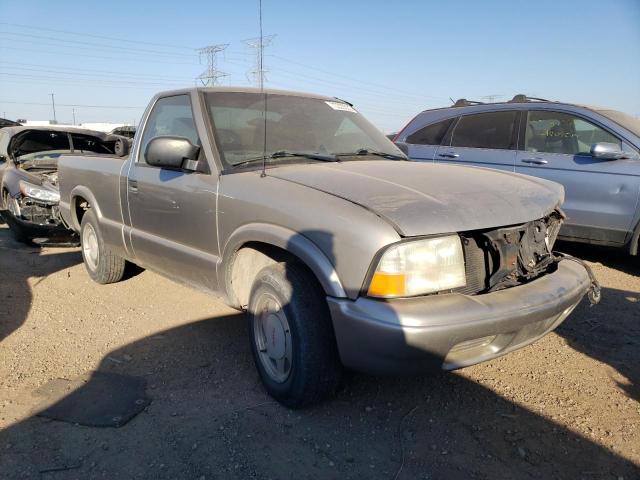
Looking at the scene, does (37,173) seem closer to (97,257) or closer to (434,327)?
(97,257)

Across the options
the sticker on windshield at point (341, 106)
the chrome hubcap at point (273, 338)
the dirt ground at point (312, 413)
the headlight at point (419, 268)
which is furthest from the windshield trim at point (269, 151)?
the dirt ground at point (312, 413)

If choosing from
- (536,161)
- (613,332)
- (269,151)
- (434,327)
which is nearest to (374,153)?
(269,151)

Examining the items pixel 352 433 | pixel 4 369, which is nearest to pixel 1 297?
pixel 4 369

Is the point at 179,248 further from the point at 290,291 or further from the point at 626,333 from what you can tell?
the point at 626,333

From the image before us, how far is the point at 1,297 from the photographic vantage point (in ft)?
14.6

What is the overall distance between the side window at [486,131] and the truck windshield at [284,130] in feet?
8.40

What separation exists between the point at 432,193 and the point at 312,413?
1.34 meters

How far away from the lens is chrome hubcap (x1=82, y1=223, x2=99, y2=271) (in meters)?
4.75

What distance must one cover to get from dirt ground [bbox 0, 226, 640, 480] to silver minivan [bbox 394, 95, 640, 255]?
1316mm

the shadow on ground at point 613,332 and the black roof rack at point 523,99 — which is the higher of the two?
the black roof rack at point 523,99

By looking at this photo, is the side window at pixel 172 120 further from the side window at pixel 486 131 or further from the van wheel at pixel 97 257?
the side window at pixel 486 131

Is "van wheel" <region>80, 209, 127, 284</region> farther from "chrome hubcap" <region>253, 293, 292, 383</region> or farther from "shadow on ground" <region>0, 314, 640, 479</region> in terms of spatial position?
"chrome hubcap" <region>253, 293, 292, 383</region>

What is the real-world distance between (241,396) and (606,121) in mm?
4668

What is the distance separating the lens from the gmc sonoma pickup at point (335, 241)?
7.13 feet
